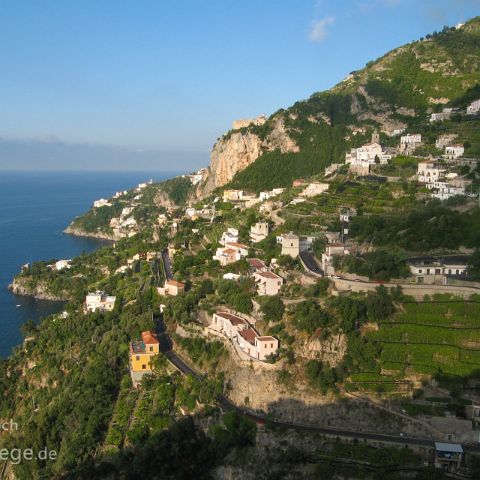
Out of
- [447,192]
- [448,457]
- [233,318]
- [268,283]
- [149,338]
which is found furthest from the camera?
[447,192]

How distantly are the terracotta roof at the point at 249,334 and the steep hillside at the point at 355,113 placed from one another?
95.3 feet

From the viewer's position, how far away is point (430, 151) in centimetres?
3353

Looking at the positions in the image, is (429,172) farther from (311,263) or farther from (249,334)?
(249,334)

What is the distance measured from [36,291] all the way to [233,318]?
91.7ft

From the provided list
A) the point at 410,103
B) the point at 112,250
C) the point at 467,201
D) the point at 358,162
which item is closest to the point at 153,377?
the point at 467,201

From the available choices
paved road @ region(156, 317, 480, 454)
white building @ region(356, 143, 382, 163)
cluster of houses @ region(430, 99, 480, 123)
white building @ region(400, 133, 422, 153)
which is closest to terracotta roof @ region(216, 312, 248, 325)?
paved road @ region(156, 317, 480, 454)

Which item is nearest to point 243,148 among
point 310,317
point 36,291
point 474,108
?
point 474,108

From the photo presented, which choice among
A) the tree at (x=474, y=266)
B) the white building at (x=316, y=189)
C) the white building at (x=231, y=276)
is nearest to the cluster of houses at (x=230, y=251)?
the white building at (x=231, y=276)

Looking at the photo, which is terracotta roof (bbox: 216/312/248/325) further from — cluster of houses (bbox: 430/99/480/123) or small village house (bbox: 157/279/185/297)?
cluster of houses (bbox: 430/99/480/123)

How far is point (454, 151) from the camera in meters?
31.5

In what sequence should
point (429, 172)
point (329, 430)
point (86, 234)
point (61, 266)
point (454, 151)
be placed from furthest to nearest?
point (86, 234), point (61, 266), point (454, 151), point (429, 172), point (329, 430)

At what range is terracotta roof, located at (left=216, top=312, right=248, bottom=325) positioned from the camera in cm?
2062

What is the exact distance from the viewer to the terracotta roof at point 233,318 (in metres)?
20.6

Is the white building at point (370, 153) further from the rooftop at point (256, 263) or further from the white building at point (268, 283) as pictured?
the white building at point (268, 283)
